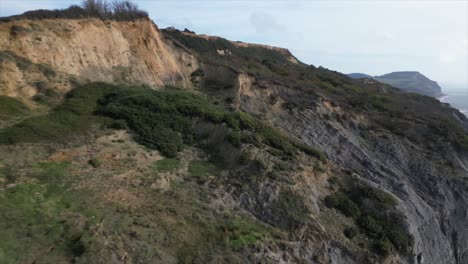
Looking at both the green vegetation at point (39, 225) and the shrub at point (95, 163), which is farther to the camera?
the shrub at point (95, 163)

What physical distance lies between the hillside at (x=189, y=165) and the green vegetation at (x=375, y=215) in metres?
0.09

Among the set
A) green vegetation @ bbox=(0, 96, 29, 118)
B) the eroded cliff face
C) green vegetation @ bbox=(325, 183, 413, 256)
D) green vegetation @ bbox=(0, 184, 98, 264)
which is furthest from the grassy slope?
green vegetation @ bbox=(325, 183, 413, 256)

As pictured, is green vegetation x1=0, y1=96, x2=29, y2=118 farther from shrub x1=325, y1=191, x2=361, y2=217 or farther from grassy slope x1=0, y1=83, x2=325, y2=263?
shrub x1=325, y1=191, x2=361, y2=217

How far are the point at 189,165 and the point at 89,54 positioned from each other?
12.9 m

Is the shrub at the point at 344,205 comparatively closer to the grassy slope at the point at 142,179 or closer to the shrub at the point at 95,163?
the grassy slope at the point at 142,179

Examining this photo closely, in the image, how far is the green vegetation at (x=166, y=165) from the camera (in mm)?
21042

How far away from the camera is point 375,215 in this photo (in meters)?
23.5

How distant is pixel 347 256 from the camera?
19.9 metres

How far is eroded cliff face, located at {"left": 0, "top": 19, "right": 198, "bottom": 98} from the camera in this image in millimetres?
24422

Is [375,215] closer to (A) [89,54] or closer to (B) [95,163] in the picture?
(B) [95,163]

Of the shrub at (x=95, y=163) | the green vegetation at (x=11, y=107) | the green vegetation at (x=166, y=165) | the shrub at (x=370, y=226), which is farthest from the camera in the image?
the shrub at (x=370, y=226)

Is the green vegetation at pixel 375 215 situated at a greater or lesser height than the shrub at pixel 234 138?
lesser

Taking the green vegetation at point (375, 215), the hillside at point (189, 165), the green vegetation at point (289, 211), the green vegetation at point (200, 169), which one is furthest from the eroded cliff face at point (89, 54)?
the green vegetation at point (375, 215)

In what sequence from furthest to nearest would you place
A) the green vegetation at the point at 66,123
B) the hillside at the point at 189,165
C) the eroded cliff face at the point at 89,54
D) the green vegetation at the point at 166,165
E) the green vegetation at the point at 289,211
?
the eroded cliff face at the point at 89,54 → the green vegetation at the point at 166,165 → the green vegetation at the point at 289,211 → the green vegetation at the point at 66,123 → the hillside at the point at 189,165
